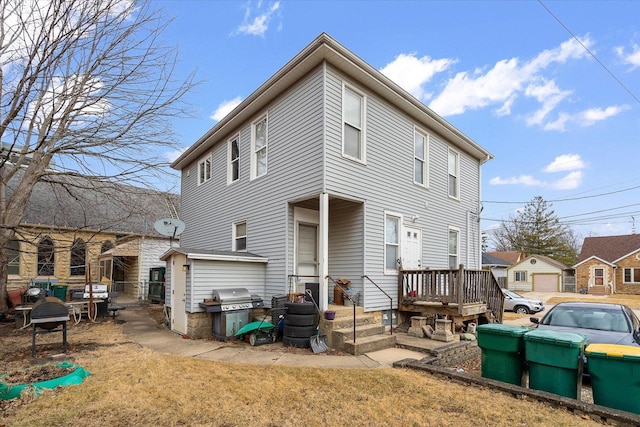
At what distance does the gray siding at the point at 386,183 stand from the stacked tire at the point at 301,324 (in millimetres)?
1793

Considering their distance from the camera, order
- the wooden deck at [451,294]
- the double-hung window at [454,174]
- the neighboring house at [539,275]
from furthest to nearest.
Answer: the neighboring house at [539,275] < the double-hung window at [454,174] < the wooden deck at [451,294]

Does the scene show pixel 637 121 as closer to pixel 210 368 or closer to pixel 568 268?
pixel 210 368

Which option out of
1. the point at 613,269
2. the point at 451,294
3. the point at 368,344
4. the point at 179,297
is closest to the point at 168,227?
the point at 179,297

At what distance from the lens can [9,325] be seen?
1015cm

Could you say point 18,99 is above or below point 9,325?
above

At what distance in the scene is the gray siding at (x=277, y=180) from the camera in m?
8.32

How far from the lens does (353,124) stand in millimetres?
8875

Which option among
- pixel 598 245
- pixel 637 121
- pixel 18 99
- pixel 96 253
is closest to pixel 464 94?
pixel 637 121

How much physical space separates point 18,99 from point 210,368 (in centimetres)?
545

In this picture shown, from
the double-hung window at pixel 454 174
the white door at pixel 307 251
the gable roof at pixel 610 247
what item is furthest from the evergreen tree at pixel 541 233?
the white door at pixel 307 251

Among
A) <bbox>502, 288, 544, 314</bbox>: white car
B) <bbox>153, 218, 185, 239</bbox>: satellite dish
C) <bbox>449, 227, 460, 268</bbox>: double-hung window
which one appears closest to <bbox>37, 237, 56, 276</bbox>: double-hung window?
<bbox>153, 218, 185, 239</bbox>: satellite dish

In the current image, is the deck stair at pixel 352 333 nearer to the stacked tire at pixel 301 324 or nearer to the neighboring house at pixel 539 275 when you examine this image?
the stacked tire at pixel 301 324

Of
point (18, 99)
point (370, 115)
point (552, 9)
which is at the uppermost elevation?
point (552, 9)

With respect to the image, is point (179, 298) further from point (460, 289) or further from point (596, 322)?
point (596, 322)
